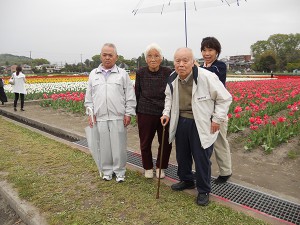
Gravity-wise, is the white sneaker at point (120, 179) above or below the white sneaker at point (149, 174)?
below

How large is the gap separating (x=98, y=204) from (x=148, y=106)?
1358 mm

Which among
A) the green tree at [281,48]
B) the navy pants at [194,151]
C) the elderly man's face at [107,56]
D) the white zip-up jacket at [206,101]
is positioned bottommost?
the navy pants at [194,151]

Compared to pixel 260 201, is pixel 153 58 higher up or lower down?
higher up

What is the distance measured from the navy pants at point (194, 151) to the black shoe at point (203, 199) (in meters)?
0.05

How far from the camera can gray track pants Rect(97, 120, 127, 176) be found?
12.8 feet

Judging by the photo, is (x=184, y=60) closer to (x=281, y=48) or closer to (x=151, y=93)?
(x=151, y=93)

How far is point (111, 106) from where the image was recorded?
12.4ft

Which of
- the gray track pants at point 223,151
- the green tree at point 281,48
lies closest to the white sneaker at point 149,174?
the gray track pants at point 223,151

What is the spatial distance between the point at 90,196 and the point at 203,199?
137 centimetres

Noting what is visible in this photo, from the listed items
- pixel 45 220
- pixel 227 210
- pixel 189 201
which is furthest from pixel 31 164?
pixel 227 210

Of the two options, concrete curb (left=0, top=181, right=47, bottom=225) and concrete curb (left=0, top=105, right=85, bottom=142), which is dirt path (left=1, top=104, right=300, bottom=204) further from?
concrete curb (left=0, top=181, right=47, bottom=225)

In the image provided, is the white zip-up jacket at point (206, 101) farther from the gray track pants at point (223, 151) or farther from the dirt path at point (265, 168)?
the dirt path at point (265, 168)

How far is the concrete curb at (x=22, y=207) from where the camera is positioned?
3.00 meters

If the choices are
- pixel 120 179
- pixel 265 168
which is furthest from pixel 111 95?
pixel 265 168
